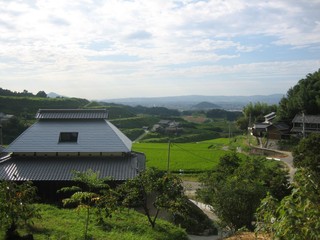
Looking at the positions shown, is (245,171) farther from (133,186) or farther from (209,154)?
(209,154)

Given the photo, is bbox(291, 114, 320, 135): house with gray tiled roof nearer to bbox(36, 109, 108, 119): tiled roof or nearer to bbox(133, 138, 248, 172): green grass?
bbox(133, 138, 248, 172): green grass

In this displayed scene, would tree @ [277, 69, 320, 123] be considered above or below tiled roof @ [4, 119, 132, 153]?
above

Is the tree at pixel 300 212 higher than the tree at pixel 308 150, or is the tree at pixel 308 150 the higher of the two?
the tree at pixel 300 212

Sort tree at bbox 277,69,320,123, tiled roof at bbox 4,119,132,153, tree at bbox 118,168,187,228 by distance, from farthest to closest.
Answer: tree at bbox 277,69,320,123 < tiled roof at bbox 4,119,132,153 < tree at bbox 118,168,187,228

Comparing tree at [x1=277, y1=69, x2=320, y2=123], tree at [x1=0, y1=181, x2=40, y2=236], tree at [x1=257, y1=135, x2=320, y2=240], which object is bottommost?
tree at [x1=0, y1=181, x2=40, y2=236]

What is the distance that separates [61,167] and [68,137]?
8.40 feet

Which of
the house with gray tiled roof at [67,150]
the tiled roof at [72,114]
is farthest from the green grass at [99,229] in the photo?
the tiled roof at [72,114]

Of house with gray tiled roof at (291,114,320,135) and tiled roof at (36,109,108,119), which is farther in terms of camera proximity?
house with gray tiled roof at (291,114,320,135)

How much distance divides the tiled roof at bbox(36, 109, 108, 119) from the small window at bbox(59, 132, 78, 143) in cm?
149

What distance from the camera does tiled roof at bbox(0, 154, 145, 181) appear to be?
18.1 m

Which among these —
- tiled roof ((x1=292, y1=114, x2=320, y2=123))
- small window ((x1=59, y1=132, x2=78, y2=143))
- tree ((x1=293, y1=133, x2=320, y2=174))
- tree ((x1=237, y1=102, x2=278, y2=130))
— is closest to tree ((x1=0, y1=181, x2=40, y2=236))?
small window ((x1=59, y1=132, x2=78, y2=143))

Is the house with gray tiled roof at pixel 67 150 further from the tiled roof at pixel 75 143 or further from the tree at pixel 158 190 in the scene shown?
the tree at pixel 158 190

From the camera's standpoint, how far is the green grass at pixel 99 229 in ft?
35.4

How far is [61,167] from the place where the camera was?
62.0 ft
